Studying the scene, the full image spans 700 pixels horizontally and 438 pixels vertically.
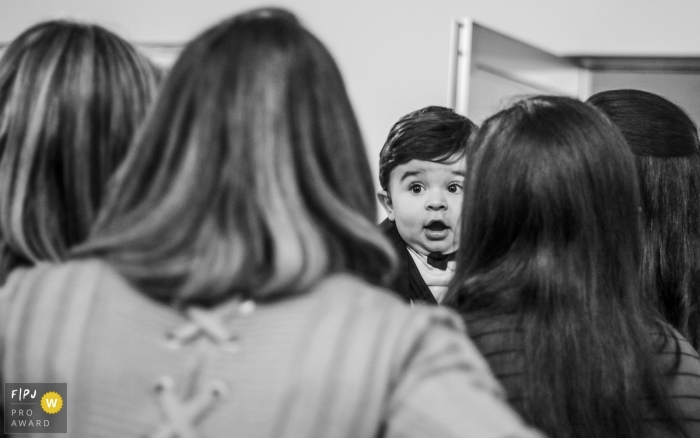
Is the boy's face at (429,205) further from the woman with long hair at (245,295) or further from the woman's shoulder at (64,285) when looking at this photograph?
the woman's shoulder at (64,285)

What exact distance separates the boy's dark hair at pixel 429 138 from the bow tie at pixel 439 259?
0.23m

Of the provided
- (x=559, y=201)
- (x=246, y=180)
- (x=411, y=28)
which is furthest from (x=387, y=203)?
(x=411, y=28)

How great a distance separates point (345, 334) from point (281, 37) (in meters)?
0.30

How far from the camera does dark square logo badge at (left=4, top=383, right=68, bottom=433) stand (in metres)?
0.75

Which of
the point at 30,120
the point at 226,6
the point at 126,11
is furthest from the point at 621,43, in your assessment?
the point at 30,120

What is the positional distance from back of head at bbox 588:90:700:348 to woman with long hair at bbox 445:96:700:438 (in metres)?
0.26

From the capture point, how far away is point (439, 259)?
2.01 meters

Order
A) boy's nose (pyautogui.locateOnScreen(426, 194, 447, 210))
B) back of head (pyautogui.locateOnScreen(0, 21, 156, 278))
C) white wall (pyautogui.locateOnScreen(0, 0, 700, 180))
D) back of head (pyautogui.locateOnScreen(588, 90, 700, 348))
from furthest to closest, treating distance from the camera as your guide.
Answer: white wall (pyautogui.locateOnScreen(0, 0, 700, 180)) < boy's nose (pyautogui.locateOnScreen(426, 194, 447, 210)) < back of head (pyautogui.locateOnScreen(588, 90, 700, 348)) < back of head (pyautogui.locateOnScreen(0, 21, 156, 278))

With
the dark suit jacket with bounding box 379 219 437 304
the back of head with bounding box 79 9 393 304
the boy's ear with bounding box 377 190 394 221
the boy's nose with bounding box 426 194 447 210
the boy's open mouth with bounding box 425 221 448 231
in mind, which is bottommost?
the dark suit jacket with bounding box 379 219 437 304

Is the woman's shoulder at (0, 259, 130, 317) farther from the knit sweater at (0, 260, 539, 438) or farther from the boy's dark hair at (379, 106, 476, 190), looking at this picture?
the boy's dark hair at (379, 106, 476, 190)

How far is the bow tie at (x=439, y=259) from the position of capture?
6.56 ft

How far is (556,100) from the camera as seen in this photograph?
1210 mm

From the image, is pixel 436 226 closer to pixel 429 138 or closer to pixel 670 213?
pixel 429 138

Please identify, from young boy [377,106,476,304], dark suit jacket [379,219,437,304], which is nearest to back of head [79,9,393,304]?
dark suit jacket [379,219,437,304]
